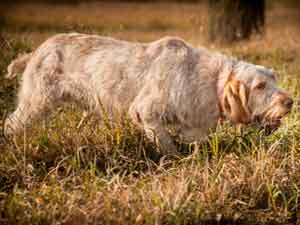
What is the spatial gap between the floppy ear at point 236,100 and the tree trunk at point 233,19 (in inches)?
308

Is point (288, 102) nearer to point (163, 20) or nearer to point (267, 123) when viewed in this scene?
point (267, 123)

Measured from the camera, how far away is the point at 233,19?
44.0 ft

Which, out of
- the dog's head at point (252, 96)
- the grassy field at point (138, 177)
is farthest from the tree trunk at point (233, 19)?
the dog's head at point (252, 96)

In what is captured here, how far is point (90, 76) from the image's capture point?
5957 millimetres

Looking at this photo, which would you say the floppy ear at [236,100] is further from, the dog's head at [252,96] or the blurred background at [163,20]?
the blurred background at [163,20]

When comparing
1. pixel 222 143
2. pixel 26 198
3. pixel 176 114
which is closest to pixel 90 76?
pixel 176 114

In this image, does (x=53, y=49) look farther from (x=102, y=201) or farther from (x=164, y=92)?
(x=102, y=201)

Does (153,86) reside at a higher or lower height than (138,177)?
higher

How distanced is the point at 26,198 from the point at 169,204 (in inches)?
38.6

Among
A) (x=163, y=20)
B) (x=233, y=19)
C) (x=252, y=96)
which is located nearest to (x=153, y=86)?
(x=252, y=96)

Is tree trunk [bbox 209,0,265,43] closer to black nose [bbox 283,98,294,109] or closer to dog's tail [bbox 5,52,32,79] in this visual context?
dog's tail [bbox 5,52,32,79]

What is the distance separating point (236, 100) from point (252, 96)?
0.46 feet

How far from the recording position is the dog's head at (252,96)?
540 cm

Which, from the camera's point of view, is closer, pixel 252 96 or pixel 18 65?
pixel 252 96
